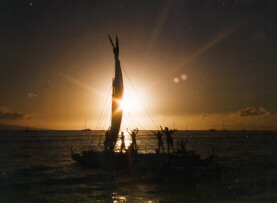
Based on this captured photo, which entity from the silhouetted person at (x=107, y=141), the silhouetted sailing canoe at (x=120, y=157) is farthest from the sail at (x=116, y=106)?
the silhouetted person at (x=107, y=141)

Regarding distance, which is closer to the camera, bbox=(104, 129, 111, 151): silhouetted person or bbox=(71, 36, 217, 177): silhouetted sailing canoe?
bbox=(71, 36, 217, 177): silhouetted sailing canoe

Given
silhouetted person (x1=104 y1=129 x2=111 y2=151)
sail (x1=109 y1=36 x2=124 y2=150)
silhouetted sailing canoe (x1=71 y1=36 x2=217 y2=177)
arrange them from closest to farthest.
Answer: silhouetted sailing canoe (x1=71 y1=36 x2=217 y2=177) → silhouetted person (x1=104 y1=129 x2=111 y2=151) → sail (x1=109 y1=36 x2=124 y2=150)

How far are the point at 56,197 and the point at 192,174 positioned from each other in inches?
571

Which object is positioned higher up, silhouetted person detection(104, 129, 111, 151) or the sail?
the sail

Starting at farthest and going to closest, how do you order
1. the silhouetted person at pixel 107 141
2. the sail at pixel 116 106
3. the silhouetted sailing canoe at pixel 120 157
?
the sail at pixel 116 106 → the silhouetted person at pixel 107 141 → the silhouetted sailing canoe at pixel 120 157

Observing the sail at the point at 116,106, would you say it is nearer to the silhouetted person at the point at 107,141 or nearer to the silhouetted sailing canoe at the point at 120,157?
the silhouetted sailing canoe at the point at 120,157

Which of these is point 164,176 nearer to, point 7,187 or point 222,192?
point 222,192

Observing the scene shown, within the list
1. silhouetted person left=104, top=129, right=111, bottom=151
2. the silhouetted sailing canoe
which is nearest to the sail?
the silhouetted sailing canoe

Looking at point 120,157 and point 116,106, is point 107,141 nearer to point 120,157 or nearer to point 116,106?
point 120,157

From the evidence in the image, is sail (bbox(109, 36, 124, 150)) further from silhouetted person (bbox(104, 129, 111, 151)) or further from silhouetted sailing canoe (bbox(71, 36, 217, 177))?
silhouetted person (bbox(104, 129, 111, 151))

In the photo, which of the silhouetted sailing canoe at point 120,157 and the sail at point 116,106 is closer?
the silhouetted sailing canoe at point 120,157

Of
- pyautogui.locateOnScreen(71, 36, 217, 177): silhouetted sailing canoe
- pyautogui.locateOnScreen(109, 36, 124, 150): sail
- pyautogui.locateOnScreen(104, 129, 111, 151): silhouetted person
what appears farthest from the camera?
pyautogui.locateOnScreen(109, 36, 124, 150): sail

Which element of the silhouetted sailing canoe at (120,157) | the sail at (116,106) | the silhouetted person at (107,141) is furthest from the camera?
the sail at (116,106)

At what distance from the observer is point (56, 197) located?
68.3 ft
